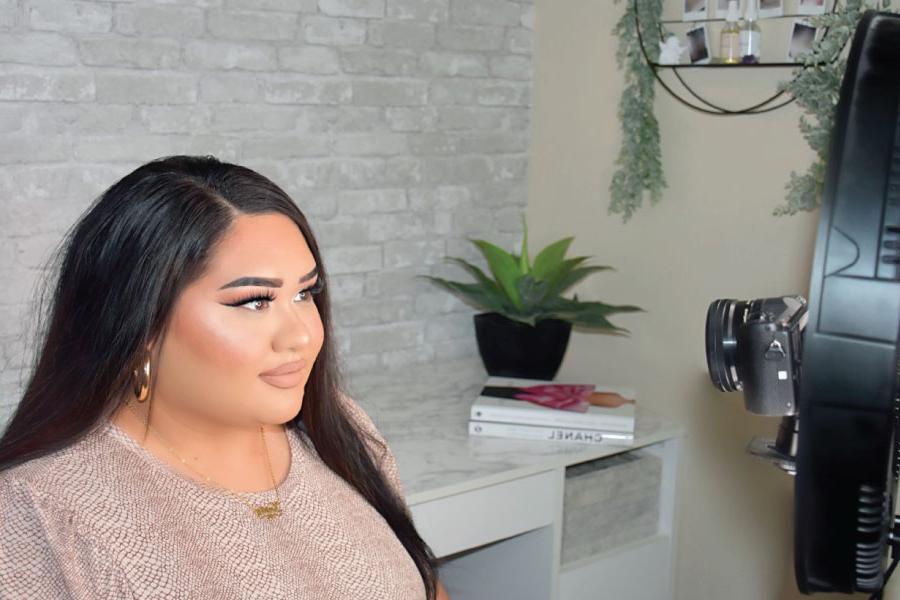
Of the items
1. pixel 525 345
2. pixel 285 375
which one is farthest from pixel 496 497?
pixel 285 375

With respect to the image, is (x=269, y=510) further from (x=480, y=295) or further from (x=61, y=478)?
(x=480, y=295)

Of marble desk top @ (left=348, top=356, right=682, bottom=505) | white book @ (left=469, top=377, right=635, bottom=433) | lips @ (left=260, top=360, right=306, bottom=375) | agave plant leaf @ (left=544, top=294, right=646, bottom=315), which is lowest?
marble desk top @ (left=348, top=356, right=682, bottom=505)

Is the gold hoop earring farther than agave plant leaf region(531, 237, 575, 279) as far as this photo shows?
No

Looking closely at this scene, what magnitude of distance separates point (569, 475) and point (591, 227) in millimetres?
604

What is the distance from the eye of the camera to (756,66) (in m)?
2.15

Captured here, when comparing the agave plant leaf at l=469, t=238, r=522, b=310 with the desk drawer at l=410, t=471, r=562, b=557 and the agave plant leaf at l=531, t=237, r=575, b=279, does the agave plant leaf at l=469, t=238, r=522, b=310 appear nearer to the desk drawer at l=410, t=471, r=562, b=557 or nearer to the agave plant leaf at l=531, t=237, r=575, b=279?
the agave plant leaf at l=531, t=237, r=575, b=279

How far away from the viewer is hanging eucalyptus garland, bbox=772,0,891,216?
1.92 m

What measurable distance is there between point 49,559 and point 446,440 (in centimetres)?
103

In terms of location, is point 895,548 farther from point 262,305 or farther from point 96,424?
point 96,424

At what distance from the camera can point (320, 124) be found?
7.79 feet

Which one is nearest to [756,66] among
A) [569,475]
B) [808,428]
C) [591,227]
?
[591,227]

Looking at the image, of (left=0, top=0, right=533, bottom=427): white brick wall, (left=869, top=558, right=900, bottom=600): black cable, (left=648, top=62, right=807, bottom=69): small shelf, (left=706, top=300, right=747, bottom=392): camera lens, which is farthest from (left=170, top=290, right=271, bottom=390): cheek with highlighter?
(left=648, top=62, right=807, bottom=69): small shelf

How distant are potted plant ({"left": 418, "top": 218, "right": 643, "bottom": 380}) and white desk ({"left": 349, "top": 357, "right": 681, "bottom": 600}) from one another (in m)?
0.12

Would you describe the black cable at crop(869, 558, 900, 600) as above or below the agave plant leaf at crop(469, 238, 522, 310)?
below
